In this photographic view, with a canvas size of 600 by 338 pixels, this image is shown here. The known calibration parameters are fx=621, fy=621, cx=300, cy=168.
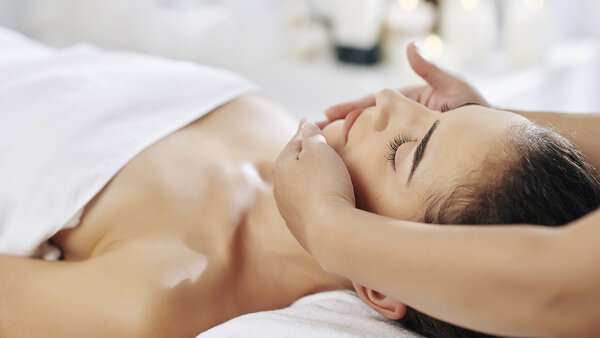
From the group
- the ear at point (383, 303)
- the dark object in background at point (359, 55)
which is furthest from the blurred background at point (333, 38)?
the ear at point (383, 303)

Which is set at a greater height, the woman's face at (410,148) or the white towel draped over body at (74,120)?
the woman's face at (410,148)

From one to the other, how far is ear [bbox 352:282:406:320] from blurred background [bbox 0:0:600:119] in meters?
1.11

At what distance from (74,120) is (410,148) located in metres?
0.64

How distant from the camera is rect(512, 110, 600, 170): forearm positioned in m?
0.98

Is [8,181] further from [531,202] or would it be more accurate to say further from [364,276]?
[531,202]

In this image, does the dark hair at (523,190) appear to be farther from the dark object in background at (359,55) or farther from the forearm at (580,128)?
the dark object in background at (359,55)

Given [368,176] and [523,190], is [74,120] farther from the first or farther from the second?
[523,190]

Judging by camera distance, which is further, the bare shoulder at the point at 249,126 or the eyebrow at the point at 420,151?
the bare shoulder at the point at 249,126

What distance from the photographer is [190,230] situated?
1034mm

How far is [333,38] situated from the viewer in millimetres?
2260

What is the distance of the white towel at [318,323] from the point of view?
32.6 inches

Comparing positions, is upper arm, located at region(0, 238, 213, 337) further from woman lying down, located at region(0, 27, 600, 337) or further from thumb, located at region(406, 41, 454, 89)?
thumb, located at region(406, 41, 454, 89)

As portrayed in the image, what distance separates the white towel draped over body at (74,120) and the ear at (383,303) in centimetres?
49

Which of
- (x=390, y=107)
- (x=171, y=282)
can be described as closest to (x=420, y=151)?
(x=390, y=107)
